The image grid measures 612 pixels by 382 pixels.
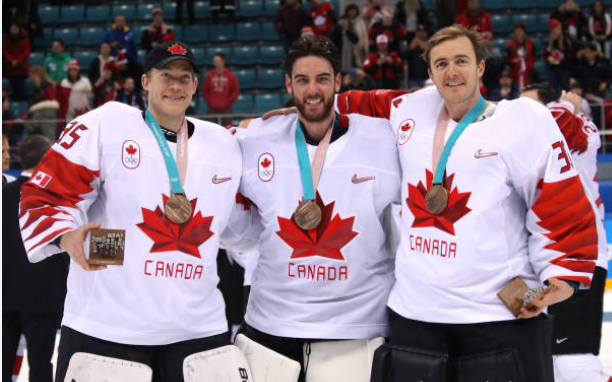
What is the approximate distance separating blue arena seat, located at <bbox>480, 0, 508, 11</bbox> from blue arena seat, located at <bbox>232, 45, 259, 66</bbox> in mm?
3850

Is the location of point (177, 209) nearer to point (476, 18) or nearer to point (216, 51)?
point (476, 18)

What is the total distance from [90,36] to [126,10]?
2.74 feet

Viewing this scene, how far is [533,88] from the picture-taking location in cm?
504

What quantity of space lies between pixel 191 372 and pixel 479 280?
42.8 inches

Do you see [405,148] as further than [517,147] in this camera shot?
Yes

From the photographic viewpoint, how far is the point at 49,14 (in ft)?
49.2

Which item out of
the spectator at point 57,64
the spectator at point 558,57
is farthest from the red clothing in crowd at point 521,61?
the spectator at point 57,64

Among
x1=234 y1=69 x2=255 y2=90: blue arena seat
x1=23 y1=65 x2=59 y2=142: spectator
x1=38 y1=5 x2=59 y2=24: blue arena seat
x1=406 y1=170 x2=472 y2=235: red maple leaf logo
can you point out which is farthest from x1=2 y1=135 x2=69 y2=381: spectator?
x1=38 y1=5 x2=59 y2=24: blue arena seat

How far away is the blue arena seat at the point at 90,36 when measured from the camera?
47.1 feet

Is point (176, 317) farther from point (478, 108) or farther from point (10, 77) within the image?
point (10, 77)

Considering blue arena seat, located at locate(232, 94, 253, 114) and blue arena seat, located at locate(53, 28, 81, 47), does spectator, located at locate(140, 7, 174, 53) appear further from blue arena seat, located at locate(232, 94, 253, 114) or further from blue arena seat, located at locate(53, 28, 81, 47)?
blue arena seat, located at locate(53, 28, 81, 47)

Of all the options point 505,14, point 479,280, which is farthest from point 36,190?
point 505,14

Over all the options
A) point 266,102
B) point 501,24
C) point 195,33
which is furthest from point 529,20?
point 195,33

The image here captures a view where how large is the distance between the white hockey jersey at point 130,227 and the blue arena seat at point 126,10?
12.1 metres
